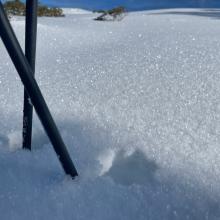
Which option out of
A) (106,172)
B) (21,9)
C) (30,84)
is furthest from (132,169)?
(21,9)

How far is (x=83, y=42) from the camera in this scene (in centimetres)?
217

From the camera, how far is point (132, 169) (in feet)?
3.62

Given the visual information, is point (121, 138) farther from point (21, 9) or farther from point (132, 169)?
point (21, 9)

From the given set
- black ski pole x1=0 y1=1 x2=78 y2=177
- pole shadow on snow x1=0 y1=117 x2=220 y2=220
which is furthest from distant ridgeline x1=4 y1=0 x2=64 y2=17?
black ski pole x1=0 y1=1 x2=78 y2=177

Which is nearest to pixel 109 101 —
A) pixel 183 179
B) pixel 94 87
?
pixel 94 87

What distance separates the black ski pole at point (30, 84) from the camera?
76cm

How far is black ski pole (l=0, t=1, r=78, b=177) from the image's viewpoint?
759 mm

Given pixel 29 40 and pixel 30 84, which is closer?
pixel 30 84

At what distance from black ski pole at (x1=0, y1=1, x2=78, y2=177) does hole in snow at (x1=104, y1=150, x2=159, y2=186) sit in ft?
0.42

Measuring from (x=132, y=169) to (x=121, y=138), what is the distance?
0.11 metres

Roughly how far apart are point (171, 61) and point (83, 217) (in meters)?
0.90

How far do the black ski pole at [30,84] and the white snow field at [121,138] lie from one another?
0.07 metres

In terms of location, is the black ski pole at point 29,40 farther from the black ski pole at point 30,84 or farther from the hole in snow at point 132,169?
the hole in snow at point 132,169

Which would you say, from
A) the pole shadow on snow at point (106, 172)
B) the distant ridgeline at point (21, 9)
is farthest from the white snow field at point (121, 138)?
→ the distant ridgeline at point (21, 9)
